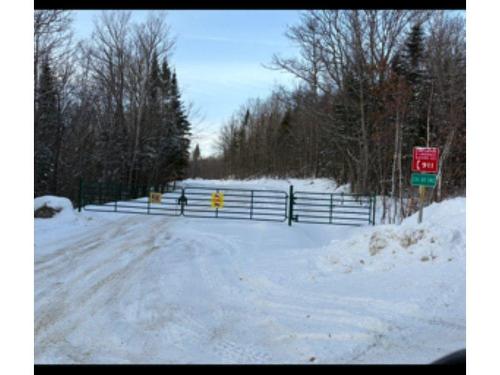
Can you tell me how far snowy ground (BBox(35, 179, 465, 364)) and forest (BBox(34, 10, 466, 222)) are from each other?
21.6 feet

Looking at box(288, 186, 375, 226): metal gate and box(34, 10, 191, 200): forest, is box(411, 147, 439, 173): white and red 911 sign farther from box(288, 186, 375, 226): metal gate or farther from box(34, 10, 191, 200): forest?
box(34, 10, 191, 200): forest

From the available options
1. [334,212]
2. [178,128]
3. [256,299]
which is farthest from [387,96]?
[178,128]

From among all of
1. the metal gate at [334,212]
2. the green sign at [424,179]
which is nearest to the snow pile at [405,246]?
the green sign at [424,179]

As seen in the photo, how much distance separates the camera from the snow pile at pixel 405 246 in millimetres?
6590

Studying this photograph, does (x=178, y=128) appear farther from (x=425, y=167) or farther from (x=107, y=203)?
(x=425, y=167)

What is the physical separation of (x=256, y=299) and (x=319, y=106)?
65.4 feet

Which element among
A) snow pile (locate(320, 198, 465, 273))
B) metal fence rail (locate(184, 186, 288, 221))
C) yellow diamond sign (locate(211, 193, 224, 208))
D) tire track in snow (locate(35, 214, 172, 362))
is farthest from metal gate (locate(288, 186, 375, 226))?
tire track in snow (locate(35, 214, 172, 362))

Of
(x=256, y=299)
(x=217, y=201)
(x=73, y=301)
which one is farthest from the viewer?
(x=217, y=201)

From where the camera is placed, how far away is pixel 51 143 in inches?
950

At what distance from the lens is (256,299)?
5.77m

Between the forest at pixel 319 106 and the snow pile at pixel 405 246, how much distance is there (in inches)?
222

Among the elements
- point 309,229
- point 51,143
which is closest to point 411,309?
point 309,229

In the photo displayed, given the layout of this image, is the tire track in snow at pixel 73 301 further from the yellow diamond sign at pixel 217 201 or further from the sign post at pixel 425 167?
the yellow diamond sign at pixel 217 201
